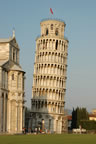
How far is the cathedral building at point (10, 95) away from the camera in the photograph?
5981 centimetres

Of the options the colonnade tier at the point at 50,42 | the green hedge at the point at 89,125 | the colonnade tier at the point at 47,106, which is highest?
the colonnade tier at the point at 50,42

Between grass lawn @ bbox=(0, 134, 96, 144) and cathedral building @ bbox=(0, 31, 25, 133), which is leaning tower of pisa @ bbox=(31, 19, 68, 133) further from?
grass lawn @ bbox=(0, 134, 96, 144)

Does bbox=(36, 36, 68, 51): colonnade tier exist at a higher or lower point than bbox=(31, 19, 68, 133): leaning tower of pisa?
higher

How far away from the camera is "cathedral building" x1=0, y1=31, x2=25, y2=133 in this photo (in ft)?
196

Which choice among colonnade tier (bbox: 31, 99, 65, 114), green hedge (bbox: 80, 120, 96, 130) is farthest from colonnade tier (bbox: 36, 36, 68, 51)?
green hedge (bbox: 80, 120, 96, 130)

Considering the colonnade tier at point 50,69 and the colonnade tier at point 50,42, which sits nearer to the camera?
the colonnade tier at point 50,69

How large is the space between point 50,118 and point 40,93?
804 centimetres

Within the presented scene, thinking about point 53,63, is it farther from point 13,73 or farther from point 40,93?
point 13,73

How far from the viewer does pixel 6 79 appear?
62.1 m

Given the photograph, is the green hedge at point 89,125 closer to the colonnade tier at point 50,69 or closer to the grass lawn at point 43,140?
the colonnade tier at point 50,69

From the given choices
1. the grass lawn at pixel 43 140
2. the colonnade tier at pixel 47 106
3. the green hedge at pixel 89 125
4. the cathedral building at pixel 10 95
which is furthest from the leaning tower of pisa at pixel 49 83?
the grass lawn at pixel 43 140

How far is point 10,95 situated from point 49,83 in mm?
32916

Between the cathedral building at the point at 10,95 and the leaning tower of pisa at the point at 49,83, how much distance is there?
29.5 m

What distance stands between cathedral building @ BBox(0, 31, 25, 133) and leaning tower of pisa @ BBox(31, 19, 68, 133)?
1162 inches
